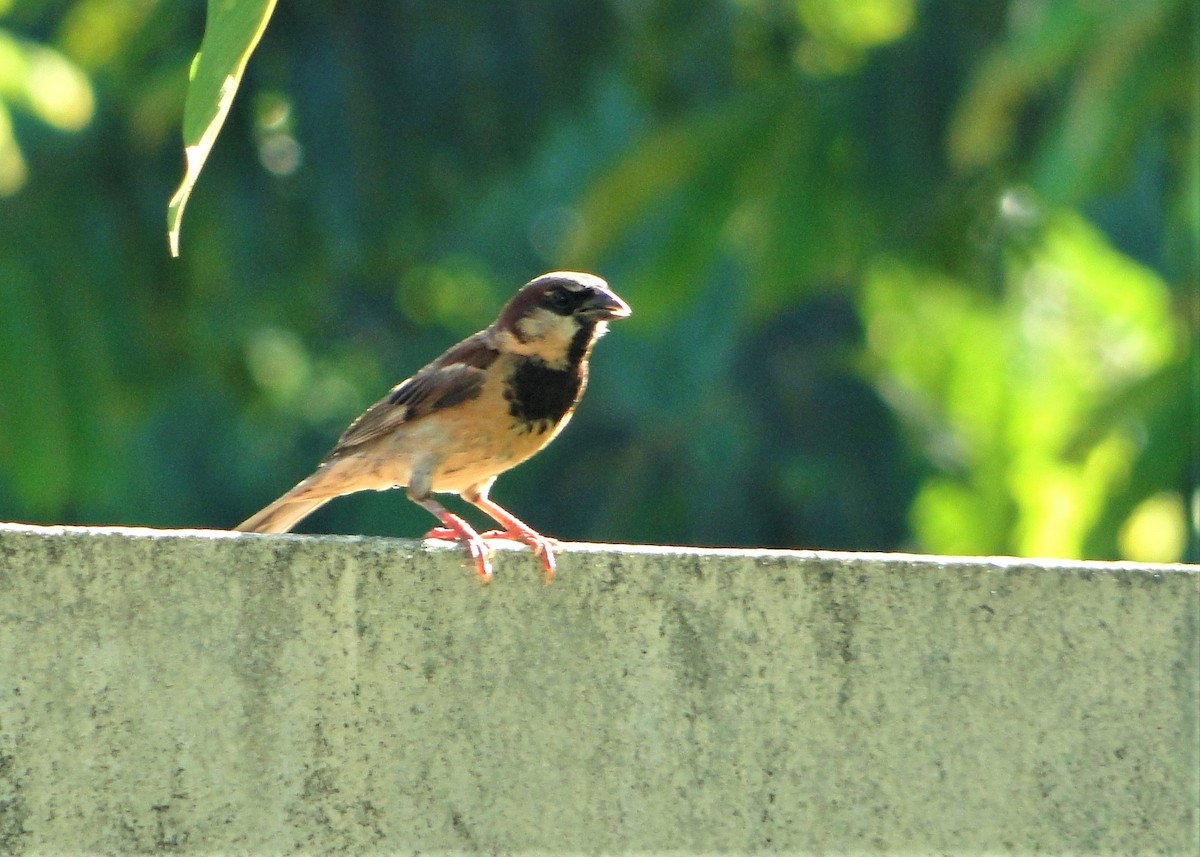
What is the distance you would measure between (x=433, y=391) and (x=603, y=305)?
54cm

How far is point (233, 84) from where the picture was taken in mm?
2059

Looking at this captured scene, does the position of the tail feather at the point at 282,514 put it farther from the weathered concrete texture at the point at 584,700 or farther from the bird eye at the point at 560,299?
the weathered concrete texture at the point at 584,700

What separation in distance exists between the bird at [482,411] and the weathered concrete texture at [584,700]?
1.88 meters

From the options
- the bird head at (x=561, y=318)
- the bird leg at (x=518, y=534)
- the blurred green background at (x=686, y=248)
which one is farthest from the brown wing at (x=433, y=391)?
the blurred green background at (x=686, y=248)

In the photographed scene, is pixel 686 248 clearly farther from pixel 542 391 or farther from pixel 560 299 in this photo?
pixel 542 391

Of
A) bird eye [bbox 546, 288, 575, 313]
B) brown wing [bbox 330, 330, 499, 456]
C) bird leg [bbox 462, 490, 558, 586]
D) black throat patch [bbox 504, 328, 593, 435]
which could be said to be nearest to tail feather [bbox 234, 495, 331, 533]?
brown wing [bbox 330, 330, 499, 456]

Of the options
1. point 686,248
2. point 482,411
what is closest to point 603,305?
point 482,411

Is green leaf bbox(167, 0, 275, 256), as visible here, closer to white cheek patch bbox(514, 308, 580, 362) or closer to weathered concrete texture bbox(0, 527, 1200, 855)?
weathered concrete texture bbox(0, 527, 1200, 855)

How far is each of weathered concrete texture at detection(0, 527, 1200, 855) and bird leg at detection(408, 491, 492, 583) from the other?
1.1 inches

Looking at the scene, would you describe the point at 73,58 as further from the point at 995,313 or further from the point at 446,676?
the point at 446,676

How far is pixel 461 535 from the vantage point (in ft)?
13.4

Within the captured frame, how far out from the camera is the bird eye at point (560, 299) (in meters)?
5.16

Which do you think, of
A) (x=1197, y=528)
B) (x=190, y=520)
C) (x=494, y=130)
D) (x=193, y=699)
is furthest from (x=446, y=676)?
Answer: (x=190, y=520)

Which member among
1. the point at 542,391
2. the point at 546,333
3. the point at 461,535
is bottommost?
the point at 461,535
